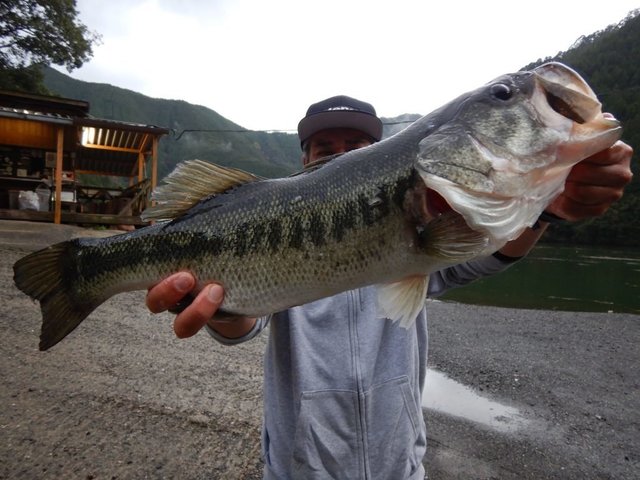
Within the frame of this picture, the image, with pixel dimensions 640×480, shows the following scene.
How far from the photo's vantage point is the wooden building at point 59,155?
599 inches

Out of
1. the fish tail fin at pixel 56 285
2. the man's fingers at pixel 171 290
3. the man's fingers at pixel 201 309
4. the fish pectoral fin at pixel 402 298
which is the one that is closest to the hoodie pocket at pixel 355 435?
the fish pectoral fin at pixel 402 298

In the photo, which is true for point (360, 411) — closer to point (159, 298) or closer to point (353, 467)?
point (353, 467)

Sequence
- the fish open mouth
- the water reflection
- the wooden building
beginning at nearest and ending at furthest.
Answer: the fish open mouth
the water reflection
the wooden building

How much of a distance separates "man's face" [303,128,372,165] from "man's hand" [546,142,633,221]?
65.1 inches

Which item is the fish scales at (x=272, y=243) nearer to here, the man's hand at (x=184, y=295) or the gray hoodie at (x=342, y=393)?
the man's hand at (x=184, y=295)

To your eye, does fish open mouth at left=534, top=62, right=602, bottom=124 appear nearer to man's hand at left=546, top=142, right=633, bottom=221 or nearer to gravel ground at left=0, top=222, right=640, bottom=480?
man's hand at left=546, top=142, right=633, bottom=221

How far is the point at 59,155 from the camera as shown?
49.3 feet

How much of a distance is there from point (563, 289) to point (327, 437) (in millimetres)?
29044

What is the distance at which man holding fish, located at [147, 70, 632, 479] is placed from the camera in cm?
247

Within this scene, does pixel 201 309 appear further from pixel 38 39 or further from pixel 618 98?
pixel 618 98

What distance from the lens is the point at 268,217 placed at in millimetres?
2186

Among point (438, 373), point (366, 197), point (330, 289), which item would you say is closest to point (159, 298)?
point (330, 289)

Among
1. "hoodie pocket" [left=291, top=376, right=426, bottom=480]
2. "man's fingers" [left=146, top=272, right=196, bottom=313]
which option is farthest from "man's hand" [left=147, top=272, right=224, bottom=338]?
"hoodie pocket" [left=291, top=376, right=426, bottom=480]

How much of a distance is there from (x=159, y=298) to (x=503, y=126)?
6.16ft
